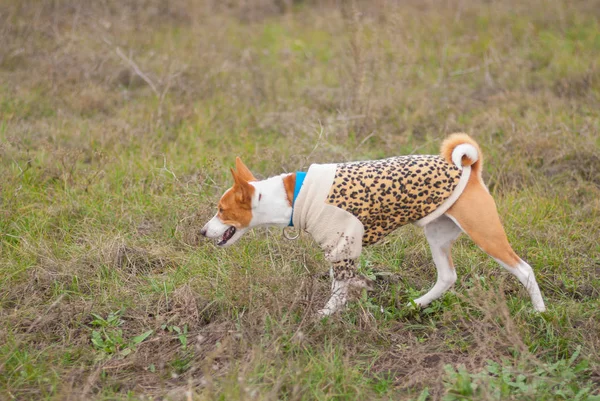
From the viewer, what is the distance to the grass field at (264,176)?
11.0 feet

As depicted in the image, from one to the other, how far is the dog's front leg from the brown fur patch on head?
0.60 meters

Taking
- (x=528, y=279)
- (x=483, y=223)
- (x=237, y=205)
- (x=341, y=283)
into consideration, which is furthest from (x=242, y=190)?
(x=528, y=279)

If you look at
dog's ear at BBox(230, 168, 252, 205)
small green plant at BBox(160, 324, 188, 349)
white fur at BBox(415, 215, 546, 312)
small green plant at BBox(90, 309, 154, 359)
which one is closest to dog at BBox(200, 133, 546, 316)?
dog's ear at BBox(230, 168, 252, 205)

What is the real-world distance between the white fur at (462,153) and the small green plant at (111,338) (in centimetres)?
203

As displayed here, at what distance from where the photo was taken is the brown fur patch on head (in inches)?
143

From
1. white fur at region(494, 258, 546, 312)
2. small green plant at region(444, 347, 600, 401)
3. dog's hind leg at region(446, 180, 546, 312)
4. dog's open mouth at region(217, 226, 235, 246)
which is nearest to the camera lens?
small green plant at region(444, 347, 600, 401)

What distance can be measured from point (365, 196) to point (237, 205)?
2.49ft

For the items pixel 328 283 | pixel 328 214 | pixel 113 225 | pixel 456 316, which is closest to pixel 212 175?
pixel 113 225

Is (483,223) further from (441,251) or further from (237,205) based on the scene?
(237,205)

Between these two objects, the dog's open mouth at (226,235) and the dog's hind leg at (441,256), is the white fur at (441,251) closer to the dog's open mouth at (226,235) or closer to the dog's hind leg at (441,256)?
the dog's hind leg at (441,256)

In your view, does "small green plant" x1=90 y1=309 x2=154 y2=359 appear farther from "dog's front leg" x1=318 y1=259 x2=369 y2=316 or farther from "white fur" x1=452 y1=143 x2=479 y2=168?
"white fur" x1=452 y1=143 x2=479 y2=168

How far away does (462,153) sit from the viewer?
141 inches

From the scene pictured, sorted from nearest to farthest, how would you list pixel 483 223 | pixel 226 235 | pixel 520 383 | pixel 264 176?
pixel 520 383 < pixel 483 223 < pixel 226 235 < pixel 264 176

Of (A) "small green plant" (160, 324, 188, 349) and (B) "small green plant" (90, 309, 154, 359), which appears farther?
(A) "small green plant" (160, 324, 188, 349)
